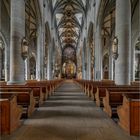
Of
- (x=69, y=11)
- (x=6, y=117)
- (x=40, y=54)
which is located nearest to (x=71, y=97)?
(x=6, y=117)

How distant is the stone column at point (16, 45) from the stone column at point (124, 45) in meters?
5.28

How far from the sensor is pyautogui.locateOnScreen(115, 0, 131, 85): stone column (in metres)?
11.9

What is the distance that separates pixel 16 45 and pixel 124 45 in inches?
225

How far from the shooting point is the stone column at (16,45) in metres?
13.0

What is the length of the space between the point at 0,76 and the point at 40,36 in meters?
7.13

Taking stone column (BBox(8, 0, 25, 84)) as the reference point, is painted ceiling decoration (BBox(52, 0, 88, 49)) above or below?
above

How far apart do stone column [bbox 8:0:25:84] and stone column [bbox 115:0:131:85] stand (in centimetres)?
528

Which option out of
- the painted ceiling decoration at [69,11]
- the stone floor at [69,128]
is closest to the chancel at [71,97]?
the stone floor at [69,128]

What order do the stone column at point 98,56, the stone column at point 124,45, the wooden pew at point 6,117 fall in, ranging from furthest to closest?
the stone column at point 98,56
the stone column at point 124,45
the wooden pew at point 6,117

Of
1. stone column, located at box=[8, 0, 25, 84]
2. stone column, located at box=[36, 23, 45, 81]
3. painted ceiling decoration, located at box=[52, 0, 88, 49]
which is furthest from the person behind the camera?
painted ceiling decoration, located at box=[52, 0, 88, 49]

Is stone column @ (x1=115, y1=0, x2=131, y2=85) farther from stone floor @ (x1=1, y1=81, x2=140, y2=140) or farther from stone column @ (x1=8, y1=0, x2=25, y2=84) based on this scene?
stone column @ (x1=8, y1=0, x2=25, y2=84)

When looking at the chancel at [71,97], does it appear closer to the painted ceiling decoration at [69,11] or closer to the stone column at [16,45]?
the stone column at [16,45]

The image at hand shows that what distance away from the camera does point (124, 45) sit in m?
12.0

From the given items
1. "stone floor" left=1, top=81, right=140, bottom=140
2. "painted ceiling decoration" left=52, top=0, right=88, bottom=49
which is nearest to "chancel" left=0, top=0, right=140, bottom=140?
"stone floor" left=1, top=81, right=140, bottom=140
